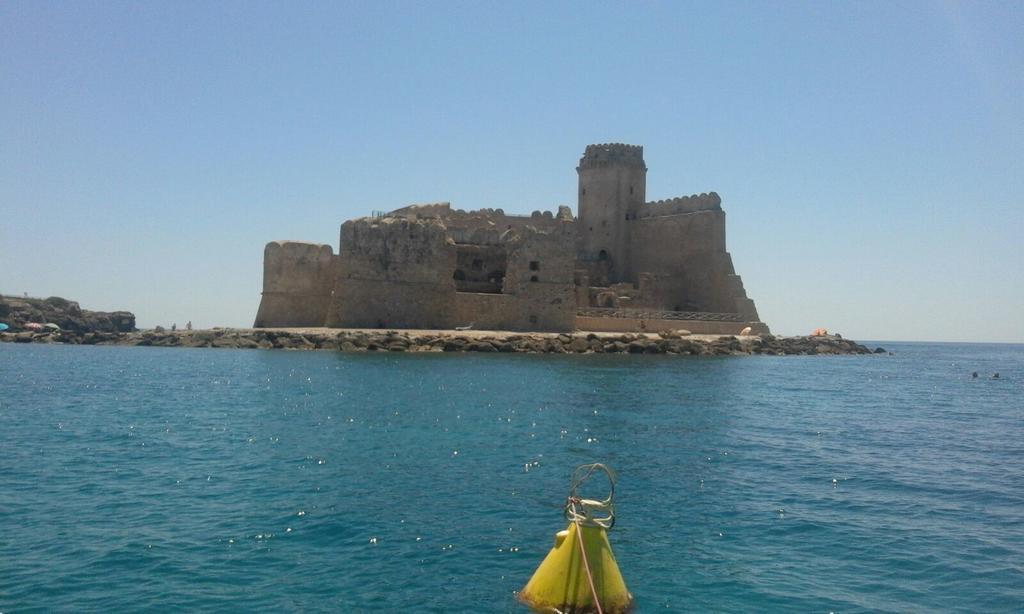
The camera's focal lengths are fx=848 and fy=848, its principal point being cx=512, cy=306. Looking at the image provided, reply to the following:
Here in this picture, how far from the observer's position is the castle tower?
47094mm

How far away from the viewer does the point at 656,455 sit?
13.5m

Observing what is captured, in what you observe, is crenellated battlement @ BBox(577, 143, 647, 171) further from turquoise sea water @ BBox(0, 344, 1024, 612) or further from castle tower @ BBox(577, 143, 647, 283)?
turquoise sea water @ BBox(0, 344, 1024, 612)

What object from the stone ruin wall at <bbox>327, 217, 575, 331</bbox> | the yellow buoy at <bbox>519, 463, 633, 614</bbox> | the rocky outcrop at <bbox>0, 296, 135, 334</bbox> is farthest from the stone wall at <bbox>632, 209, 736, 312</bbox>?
the yellow buoy at <bbox>519, 463, 633, 614</bbox>

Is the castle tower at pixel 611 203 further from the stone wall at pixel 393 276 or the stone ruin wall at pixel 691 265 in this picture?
the stone wall at pixel 393 276

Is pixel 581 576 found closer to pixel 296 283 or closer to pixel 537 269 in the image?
pixel 537 269


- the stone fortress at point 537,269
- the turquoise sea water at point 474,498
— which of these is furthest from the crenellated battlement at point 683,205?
the turquoise sea water at point 474,498

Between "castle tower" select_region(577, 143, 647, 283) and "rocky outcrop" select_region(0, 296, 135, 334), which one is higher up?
"castle tower" select_region(577, 143, 647, 283)

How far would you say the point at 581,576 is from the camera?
22.4ft

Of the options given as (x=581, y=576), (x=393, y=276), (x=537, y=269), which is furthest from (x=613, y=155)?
(x=581, y=576)

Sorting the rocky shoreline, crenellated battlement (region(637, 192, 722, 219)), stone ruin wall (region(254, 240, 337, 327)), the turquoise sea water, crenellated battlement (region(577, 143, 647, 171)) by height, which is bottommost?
the turquoise sea water

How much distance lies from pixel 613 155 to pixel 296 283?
759 inches

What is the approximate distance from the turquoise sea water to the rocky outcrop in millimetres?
29510

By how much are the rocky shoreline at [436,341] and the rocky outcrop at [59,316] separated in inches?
157

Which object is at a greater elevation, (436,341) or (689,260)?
(689,260)
